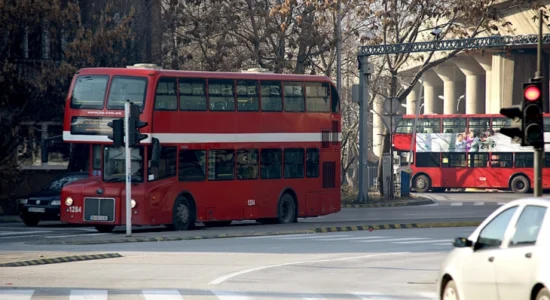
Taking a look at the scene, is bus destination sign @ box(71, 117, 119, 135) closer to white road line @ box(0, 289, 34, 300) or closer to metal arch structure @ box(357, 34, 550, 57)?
white road line @ box(0, 289, 34, 300)

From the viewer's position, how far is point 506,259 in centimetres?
1027

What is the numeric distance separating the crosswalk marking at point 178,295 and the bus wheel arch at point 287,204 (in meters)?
17.0

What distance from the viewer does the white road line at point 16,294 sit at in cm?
1445

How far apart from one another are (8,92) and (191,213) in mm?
10569

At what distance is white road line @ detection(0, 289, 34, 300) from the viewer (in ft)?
47.4

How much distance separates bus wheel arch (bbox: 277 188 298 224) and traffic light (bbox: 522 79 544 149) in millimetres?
17391

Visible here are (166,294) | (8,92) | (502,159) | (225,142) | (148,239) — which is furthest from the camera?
(502,159)

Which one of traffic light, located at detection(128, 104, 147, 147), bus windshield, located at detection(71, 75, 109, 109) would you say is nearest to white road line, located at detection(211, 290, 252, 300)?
traffic light, located at detection(128, 104, 147, 147)

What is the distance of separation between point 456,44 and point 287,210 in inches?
502

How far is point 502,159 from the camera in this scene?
60.0 m

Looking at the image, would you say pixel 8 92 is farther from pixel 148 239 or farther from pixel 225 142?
pixel 148 239

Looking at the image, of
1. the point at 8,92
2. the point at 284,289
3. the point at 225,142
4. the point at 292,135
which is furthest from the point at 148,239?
the point at 8,92

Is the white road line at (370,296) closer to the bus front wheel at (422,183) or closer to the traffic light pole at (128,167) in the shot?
the traffic light pole at (128,167)

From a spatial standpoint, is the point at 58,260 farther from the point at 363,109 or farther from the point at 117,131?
the point at 363,109
